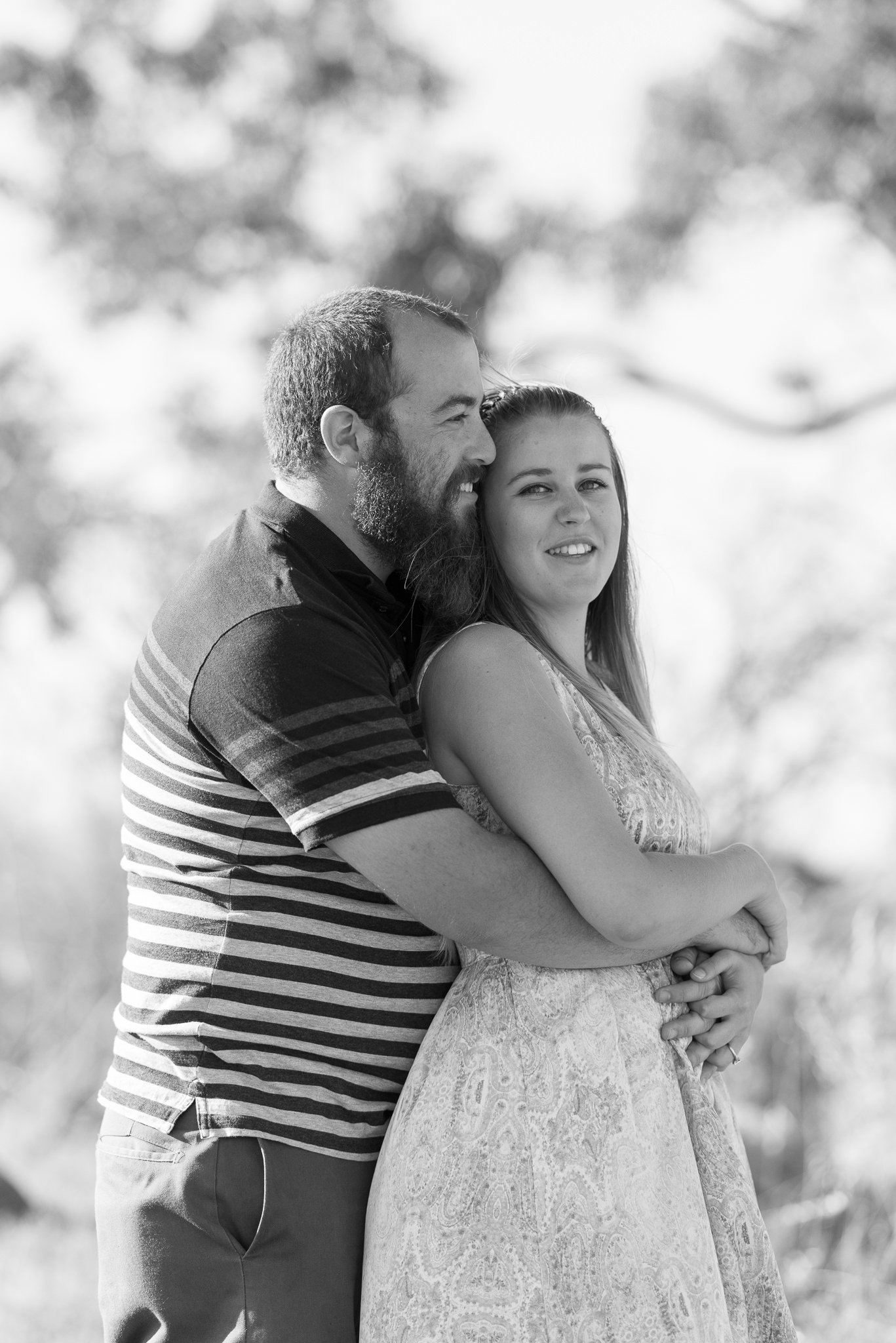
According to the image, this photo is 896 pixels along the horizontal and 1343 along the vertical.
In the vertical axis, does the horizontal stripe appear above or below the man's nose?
below

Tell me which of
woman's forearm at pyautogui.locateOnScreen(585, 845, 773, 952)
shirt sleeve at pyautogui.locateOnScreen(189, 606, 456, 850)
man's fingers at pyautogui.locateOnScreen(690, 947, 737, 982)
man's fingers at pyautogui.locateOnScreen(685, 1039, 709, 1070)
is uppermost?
shirt sleeve at pyautogui.locateOnScreen(189, 606, 456, 850)

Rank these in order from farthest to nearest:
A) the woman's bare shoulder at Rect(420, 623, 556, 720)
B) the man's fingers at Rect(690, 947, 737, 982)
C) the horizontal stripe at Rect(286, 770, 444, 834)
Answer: the man's fingers at Rect(690, 947, 737, 982) → the woman's bare shoulder at Rect(420, 623, 556, 720) → the horizontal stripe at Rect(286, 770, 444, 834)

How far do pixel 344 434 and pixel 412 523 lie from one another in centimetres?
15

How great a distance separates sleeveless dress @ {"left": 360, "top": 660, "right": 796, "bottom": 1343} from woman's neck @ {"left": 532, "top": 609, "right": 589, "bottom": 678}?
37 centimetres

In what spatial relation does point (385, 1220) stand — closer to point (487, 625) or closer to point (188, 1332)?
point (188, 1332)

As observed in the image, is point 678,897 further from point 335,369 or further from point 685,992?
point 335,369

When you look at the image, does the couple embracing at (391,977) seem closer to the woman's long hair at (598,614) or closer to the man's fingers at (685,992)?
the man's fingers at (685,992)

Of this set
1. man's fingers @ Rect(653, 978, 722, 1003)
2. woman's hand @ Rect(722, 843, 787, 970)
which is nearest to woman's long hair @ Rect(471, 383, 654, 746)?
woman's hand @ Rect(722, 843, 787, 970)

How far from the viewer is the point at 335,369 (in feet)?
6.69

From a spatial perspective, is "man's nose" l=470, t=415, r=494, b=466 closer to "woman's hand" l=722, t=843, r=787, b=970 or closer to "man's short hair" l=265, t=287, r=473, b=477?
"man's short hair" l=265, t=287, r=473, b=477

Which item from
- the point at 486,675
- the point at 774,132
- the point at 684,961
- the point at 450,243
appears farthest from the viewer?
the point at 450,243

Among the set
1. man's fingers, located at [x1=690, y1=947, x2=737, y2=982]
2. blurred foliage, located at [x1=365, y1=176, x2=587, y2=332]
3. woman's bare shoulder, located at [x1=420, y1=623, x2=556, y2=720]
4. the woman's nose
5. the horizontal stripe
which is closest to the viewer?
the horizontal stripe

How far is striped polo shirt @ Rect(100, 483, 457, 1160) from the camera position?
5.60 feet

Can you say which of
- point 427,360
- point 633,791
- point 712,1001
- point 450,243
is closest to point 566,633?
point 633,791
